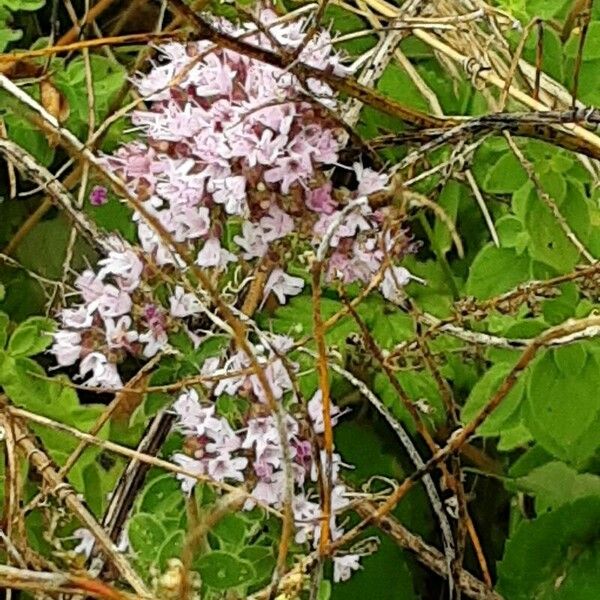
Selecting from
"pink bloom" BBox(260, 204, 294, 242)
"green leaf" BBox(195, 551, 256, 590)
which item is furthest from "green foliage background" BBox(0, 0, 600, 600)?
"pink bloom" BBox(260, 204, 294, 242)

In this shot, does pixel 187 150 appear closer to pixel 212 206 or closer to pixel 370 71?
pixel 212 206

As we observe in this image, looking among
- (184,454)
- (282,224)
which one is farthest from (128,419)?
(282,224)

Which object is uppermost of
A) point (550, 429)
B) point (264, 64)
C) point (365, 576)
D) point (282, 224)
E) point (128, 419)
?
point (264, 64)

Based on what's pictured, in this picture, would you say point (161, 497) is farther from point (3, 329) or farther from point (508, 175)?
point (508, 175)

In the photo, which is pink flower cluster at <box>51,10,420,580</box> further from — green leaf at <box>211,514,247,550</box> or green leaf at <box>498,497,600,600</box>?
green leaf at <box>498,497,600,600</box>

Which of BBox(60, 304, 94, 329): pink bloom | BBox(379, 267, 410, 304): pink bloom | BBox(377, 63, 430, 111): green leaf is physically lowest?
BBox(60, 304, 94, 329): pink bloom

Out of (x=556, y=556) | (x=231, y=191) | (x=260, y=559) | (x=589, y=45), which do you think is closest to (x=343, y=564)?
(x=260, y=559)
